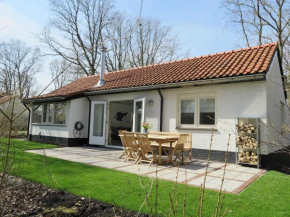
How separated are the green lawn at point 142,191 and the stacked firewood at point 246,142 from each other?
1288 millimetres

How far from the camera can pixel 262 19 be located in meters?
18.1

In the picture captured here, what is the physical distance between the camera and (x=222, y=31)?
18.0 meters

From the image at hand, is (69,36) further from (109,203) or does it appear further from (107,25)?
(109,203)

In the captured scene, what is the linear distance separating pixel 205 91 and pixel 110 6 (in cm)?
2035

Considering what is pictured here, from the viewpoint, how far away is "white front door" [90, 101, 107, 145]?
11.1 metres

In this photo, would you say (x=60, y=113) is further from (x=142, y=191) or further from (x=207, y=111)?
(x=142, y=191)

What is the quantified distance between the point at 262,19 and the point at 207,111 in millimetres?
14147

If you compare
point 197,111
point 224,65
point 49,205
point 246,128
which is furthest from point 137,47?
point 49,205

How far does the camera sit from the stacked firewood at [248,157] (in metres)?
6.68

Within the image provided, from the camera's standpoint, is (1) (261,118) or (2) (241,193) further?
(1) (261,118)

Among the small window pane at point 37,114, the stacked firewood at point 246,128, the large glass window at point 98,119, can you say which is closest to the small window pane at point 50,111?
the small window pane at point 37,114

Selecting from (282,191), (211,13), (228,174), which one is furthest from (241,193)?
(211,13)

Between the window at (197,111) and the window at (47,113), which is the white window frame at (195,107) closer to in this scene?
the window at (197,111)

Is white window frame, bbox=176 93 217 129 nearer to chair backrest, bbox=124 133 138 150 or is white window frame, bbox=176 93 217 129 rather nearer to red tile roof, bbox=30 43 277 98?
red tile roof, bbox=30 43 277 98
